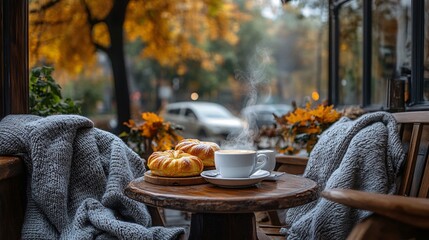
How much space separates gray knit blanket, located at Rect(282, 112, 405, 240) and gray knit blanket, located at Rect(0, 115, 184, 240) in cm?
71

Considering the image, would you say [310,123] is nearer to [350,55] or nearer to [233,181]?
[233,181]

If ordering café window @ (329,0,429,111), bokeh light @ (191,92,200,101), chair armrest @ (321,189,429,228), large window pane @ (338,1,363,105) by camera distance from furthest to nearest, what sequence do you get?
bokeh light @ (191,92,200,101), large window pane @ (338,1,363,105), café window @ (329,0,429,111), chair armrest @ (321,189,429,228)

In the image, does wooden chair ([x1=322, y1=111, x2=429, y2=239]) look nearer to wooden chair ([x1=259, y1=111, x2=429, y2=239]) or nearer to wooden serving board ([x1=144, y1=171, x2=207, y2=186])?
wooden chair ([x1=259, y1=111, x2=429, y2=239])

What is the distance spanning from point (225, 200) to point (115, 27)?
7735mm

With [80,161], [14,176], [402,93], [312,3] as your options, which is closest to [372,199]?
[80,161]

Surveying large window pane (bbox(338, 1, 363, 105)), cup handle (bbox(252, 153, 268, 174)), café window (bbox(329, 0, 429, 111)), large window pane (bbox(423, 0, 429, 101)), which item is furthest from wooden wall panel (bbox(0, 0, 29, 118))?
large window pane (bbox(338, 1, 363, 105))

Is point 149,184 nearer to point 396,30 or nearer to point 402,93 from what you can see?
point 402,93

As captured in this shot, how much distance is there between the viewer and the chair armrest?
1.56 m

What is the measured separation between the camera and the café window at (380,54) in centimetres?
343

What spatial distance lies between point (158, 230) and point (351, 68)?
4.28 m

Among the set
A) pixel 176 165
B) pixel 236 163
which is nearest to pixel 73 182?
pixel 176 165

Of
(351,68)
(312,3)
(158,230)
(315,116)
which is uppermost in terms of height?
(312,3)

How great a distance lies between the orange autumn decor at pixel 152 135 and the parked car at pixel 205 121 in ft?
29.8

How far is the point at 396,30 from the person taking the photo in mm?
4871
